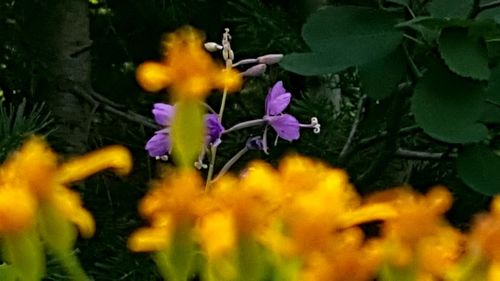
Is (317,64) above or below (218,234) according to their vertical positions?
below

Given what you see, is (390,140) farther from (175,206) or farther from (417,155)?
(175,206)

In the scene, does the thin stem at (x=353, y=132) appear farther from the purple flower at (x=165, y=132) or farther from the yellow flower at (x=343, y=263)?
the yellow flower at (x=343, y=263)

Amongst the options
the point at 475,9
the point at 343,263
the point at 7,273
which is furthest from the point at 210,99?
the point at 343,263

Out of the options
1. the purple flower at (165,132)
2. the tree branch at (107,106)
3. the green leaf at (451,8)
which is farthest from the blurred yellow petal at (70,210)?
the tree branch at (107,106)

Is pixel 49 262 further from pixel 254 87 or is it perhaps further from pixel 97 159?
pixel 254 87

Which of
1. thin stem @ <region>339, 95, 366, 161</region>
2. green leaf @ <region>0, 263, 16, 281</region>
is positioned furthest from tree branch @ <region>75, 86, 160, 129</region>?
green leaf @ <region>0, 263, 16, 281</region>

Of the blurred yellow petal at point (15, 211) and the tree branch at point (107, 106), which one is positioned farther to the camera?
the tree branch at point (107, 106)

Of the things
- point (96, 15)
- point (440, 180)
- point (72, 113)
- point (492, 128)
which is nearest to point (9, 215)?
point (492, 128)
